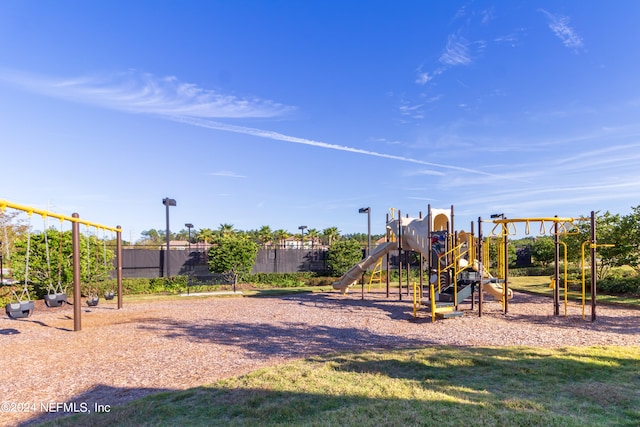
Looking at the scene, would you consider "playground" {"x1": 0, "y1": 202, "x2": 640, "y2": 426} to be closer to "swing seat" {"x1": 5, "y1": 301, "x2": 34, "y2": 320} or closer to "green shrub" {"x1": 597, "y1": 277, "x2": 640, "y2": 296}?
"swing seat" {"x1": 5, "y1": 301, "x2": 34, "y2": 320}

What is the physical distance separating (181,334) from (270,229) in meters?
32.6

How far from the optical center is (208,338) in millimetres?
8922

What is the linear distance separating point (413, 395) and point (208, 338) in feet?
19.0

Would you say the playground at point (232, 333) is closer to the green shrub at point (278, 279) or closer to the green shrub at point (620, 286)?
the green shrub at point (620, 286)

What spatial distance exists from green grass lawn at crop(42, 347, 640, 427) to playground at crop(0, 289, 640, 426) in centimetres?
84

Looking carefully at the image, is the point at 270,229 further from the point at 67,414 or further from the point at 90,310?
the point at 67,414

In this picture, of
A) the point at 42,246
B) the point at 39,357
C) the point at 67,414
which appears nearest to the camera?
the point at 67,414

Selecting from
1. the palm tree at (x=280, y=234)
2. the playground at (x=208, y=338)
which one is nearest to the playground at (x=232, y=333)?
the playground at (x=208, y=338)

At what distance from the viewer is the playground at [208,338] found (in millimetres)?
5914

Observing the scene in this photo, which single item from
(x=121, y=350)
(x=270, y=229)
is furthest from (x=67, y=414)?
(x=270, y=229)

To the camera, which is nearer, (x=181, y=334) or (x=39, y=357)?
(x=39, y=357)

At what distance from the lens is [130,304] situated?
15188 millimetres

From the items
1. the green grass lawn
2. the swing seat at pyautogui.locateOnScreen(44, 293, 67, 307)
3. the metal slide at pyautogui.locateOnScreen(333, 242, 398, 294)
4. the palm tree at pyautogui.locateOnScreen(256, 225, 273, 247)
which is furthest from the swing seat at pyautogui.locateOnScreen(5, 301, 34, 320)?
the palm tree at pyautogui.locateOnScreen(256, 225, 273, 247)

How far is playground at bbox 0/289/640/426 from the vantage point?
233 inches
